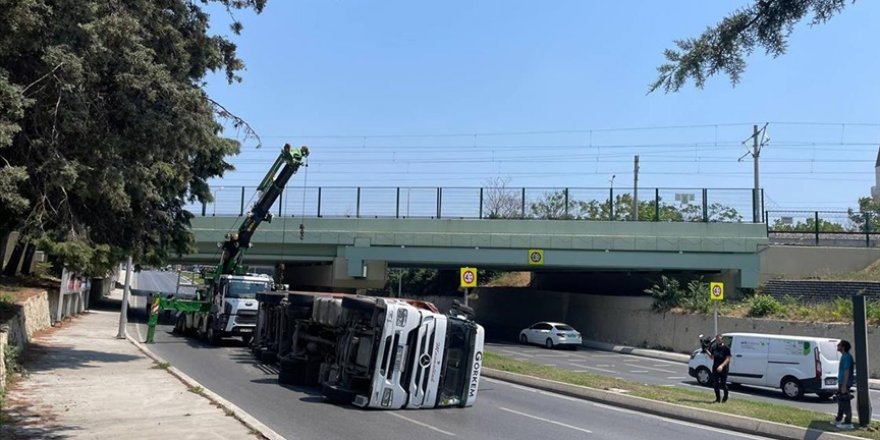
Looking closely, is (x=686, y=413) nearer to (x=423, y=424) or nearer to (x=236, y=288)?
(x=423, y=424)

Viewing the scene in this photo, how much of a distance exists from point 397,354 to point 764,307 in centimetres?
2532

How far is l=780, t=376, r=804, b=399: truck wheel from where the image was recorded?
20.5m

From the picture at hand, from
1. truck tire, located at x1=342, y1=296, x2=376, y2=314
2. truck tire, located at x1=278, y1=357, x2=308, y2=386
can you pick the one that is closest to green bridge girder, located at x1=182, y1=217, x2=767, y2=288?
truck tire, located at x1=278, y1=357, x2=308, y2=386

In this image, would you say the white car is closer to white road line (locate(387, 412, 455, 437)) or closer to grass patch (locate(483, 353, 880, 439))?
grass patch (locate(483, 353, 880, 439))

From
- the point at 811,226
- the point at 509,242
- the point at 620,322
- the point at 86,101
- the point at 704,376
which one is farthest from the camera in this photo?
the point at 811,226

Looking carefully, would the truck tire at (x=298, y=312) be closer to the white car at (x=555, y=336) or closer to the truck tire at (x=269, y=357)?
the truck tire at (x=269, y=357)

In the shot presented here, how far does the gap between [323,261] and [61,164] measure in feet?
117

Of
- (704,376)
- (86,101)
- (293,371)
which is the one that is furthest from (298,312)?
(704,376)

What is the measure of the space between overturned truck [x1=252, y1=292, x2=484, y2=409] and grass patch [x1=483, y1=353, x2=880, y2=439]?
4317mm

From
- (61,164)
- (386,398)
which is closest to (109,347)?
(386,398)

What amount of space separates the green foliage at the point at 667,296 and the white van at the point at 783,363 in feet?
50.8

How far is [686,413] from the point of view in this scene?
14.1m

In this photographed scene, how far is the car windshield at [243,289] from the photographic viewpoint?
2750 cm

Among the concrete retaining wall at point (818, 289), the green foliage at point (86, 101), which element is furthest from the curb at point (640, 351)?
the green foliage at point (86, 101)
